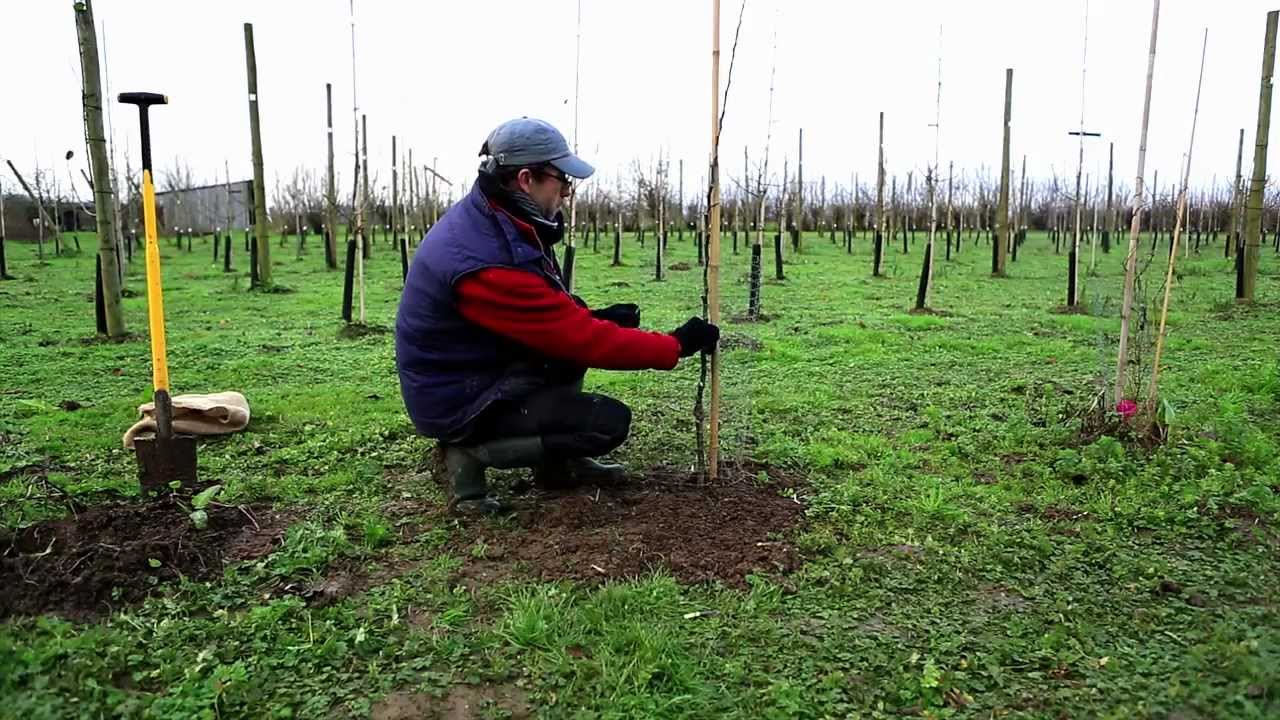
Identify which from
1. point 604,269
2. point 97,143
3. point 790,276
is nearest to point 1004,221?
point 790,276

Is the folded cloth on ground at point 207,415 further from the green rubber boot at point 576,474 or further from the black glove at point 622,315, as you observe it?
the black glove at point 622,315

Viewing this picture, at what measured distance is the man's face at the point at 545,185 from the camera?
3195 millimetres

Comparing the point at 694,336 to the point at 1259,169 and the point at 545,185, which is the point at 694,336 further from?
the point at 1259,169

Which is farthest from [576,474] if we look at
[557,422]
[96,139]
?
[96,139]

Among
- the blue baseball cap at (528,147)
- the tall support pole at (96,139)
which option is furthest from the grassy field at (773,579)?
the tall support pole at (96,139)

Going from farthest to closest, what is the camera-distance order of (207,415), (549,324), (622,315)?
(207,415), (622,315), (549,324)

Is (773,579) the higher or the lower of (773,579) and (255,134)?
the lower

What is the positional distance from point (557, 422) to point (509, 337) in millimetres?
407

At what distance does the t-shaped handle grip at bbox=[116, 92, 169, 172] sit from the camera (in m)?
3.10

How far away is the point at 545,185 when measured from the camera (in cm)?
324

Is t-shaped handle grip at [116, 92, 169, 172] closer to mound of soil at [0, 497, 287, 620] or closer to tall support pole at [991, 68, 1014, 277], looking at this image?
mound of soil at [0, 497, 287, 620]

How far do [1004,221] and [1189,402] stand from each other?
12437mm

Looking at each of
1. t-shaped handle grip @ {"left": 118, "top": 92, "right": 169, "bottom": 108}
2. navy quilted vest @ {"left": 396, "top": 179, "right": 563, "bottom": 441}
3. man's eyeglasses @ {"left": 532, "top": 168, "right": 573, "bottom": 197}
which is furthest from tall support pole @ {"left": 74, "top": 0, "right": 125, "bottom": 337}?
man's eyeglasses @ {"left": 532, "top": 168, "right": 573, "bottom": 197}

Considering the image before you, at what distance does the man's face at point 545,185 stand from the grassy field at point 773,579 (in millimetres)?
1259
